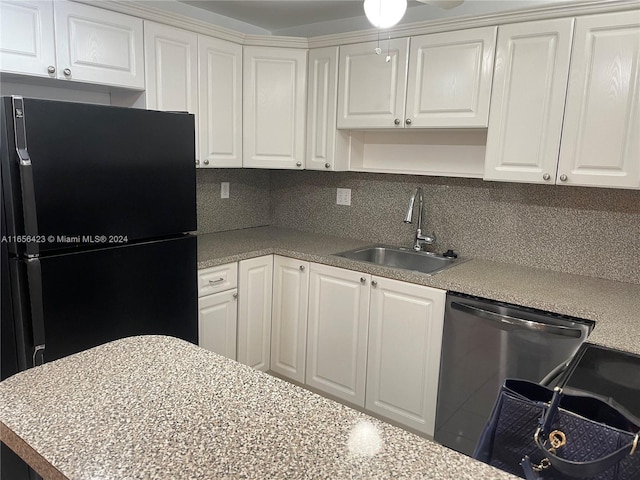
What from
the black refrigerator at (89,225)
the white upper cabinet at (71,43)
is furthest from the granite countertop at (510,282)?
the white upper cabinet at (71,43)

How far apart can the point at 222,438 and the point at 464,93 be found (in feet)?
6.85

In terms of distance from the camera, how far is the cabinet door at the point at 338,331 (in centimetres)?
253

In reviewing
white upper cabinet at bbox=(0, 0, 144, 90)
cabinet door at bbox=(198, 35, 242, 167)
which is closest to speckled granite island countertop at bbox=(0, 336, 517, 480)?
white upper cabinet at bbox=(0, 0, 144, 90)

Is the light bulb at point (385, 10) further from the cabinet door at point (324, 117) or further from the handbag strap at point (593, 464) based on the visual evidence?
the cabinet door at point (324, 117)

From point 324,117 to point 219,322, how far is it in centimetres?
137

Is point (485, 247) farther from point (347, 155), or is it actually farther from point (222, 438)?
point (222, 438)

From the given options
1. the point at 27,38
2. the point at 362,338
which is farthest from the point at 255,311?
the point at 27,38

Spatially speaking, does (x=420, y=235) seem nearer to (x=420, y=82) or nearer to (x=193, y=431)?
(x=420, y=82)

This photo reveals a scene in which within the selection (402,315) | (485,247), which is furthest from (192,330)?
(485,247)

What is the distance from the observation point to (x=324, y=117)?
2.92 meters

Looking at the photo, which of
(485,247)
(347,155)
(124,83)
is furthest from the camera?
(347,155)

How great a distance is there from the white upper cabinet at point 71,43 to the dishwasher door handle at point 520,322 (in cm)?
193

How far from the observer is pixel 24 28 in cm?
197

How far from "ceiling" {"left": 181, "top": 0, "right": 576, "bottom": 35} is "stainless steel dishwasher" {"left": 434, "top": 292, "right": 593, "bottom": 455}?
5.27 ft
